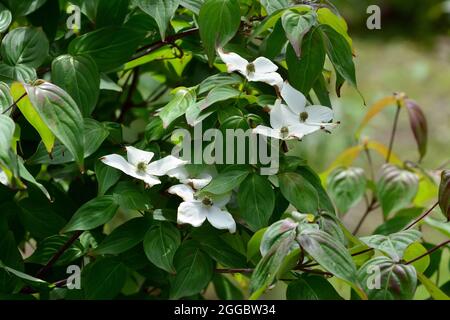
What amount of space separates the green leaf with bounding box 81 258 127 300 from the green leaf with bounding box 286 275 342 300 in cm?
26

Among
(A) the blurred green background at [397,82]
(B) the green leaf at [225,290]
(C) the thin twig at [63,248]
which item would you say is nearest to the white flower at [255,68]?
(C) the thin twig at [63,248]

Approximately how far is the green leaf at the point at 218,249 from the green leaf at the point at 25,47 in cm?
33

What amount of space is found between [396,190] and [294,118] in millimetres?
494

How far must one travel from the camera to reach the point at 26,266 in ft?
4.12

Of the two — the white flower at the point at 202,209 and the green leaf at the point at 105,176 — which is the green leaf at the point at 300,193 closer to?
the white flower at the point at 202,209

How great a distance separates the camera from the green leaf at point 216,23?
100 centimetres

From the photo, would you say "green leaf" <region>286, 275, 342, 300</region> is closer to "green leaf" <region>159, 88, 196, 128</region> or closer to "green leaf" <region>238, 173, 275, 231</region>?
"green leaf" <region>238, 173, 275, 231</region>

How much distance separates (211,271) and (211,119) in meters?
0.20

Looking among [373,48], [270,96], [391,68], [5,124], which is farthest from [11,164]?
[373,48]

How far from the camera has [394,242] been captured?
0.98 meters

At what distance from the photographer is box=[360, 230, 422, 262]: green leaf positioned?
95 centimetres

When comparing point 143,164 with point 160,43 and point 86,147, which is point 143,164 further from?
point 160,43

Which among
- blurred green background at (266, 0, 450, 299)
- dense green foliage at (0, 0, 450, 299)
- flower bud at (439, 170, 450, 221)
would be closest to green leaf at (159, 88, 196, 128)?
dense green foliage at (0, 0, 450, 299)

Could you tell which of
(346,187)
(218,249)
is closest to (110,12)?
(218,249)
